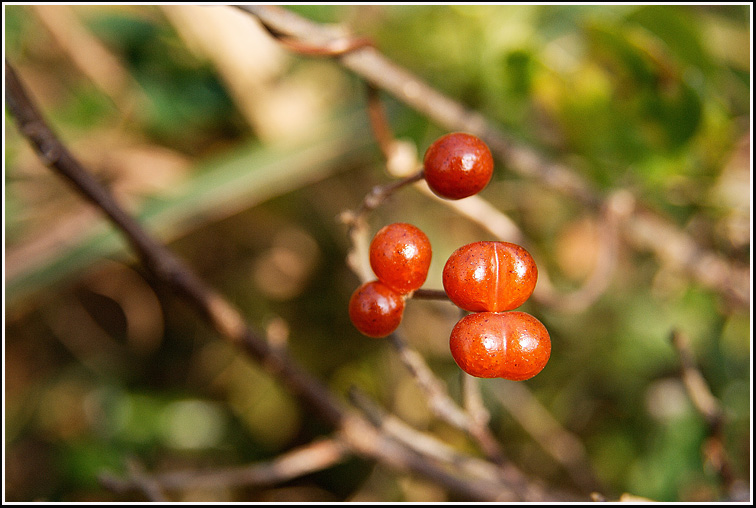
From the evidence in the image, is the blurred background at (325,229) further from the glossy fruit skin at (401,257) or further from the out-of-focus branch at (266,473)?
the glossy fruit skin at (401,257)

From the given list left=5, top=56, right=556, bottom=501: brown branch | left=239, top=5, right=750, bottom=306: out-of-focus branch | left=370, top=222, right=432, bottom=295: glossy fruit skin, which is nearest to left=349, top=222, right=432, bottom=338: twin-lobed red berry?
left=370, top=222, right=432, bottom=295: glossy fruit skin

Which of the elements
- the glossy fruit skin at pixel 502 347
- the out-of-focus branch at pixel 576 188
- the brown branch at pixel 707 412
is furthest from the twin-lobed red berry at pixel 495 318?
the out-of-focus branch at pixel 576 188

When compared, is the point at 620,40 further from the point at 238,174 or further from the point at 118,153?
the point at 118,153

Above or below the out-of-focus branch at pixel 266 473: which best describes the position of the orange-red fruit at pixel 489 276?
above

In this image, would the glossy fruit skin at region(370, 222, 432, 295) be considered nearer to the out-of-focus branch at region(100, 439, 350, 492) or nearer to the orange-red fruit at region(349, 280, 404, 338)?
the orange-red fruit at region(349, 280, 404, 338)

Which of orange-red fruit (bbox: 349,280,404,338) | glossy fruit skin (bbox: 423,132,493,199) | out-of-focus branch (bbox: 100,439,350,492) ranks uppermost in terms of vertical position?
glossy fruit skin (bbox: 423,132,493,199)

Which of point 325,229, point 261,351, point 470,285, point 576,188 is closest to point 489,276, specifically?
point 470,285
